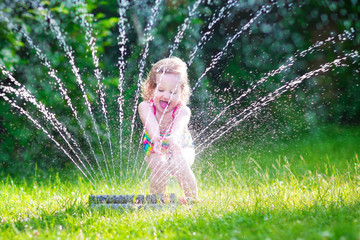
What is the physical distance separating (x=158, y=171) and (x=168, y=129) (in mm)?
328

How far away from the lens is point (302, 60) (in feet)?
22.3

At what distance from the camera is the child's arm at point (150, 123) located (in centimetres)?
329

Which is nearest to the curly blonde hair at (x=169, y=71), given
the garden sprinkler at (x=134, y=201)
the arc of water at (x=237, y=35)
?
the garden sprinkler at (x=134, y=201)

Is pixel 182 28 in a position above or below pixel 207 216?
above

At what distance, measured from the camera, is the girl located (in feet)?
10.7

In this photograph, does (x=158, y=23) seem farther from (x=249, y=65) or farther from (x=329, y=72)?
(x=329, y=72)

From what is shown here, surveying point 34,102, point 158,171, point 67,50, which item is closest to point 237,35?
point 67,50

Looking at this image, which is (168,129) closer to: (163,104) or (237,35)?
(163,104)

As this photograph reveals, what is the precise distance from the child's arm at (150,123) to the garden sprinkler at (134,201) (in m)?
0.37

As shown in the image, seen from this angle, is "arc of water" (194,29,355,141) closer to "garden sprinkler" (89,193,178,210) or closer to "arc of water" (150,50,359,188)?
"arc of water" (150,50,359,188)

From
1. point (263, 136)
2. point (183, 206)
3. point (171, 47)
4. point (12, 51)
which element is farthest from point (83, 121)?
point (263, 136)

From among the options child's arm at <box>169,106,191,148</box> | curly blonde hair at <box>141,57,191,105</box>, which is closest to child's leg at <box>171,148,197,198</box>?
child's arm at <box>169,106,191,148</box>

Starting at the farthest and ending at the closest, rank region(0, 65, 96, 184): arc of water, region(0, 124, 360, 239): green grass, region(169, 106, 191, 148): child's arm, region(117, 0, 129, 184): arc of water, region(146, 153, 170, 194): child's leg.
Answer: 1. region(117, 0, 129, 184): arc of water
2. region(0, 65, 96, 184): arc of water
3. region(146, 153, 170, 194): child's leg
4. region(169, 106, 191, 148): child's arm
5. region(0, 124, 360, 239): green grass

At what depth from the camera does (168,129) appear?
3500mm
